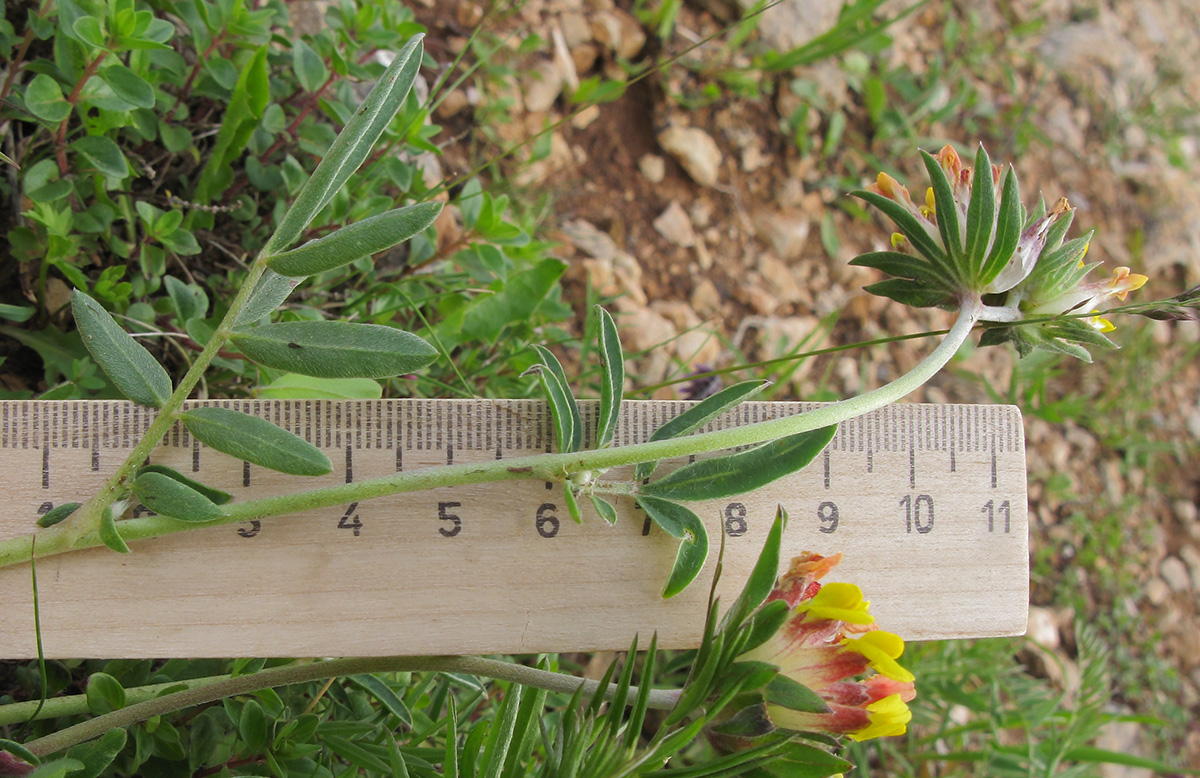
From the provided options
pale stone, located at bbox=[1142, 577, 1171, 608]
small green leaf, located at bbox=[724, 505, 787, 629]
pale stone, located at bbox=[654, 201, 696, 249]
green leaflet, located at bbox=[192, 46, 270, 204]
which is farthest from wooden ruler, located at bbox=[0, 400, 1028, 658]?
pale stone, located at bbox=[1142, 577, 1171, 608]

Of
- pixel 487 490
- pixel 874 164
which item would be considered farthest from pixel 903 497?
pixel 874 164

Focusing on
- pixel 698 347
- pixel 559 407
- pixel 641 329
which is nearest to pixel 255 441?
pixel 559 407

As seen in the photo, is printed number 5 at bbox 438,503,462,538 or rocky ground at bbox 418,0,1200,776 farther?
rocky ground at bbox 418,0,1200,776

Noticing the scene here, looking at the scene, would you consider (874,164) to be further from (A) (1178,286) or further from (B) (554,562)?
(B) (554,562)

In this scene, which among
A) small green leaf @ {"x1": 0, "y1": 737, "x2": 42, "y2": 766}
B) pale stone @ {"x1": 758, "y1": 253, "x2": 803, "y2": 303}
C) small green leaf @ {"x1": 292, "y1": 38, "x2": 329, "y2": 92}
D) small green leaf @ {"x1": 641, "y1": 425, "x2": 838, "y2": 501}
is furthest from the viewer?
pale stone @ {"x1": 758, "y1": 253, "x2": 803, "y2": 303}

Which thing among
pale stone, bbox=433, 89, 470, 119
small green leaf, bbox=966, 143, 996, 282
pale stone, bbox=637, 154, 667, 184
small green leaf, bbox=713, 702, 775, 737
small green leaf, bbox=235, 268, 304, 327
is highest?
pale stone, bbox=433, 89, 470, 119

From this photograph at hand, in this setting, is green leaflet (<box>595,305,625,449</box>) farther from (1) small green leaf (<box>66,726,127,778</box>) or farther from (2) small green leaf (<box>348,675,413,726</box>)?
(1) small green leaf (<box>66,726,127,778</box>)
